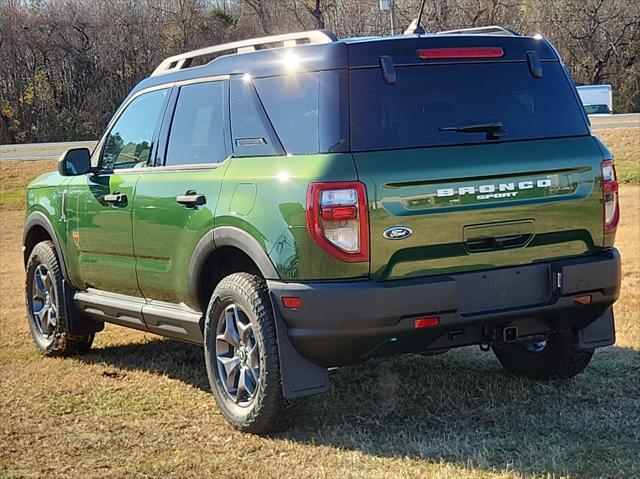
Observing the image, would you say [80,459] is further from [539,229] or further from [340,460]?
[539,229]

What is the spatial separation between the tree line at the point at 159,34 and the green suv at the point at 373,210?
3631 cm

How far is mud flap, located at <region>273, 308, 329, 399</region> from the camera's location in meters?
4.44

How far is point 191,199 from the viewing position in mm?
5004

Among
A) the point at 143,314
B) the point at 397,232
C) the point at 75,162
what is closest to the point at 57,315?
the point at 75,162

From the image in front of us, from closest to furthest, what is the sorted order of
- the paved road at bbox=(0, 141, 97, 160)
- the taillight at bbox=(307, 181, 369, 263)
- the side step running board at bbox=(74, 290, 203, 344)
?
the taillight at bbox=(307, 181, 369, 263), the side step running board at bbox=(74, 290, 203, 344), the paved road at bbox=(0, 141, 97, 160)

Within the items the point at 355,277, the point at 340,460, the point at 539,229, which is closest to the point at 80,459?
the point at 340,460

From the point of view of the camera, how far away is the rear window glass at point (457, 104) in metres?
4.40

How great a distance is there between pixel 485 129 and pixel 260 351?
153cm

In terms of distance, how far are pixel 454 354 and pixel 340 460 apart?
2155 millimetres

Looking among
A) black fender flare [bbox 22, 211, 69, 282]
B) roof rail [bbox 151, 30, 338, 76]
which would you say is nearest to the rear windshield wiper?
roof rail [bbox 151, 30, 338, 76]

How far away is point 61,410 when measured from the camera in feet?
18.0

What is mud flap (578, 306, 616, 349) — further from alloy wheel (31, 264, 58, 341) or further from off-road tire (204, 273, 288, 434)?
alloy wheel (31, 264, 58, 341)

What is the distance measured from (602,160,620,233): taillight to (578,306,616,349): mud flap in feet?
1.66

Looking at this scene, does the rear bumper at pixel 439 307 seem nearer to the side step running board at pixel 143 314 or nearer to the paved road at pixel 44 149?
the side step running board at pixel 143 314
